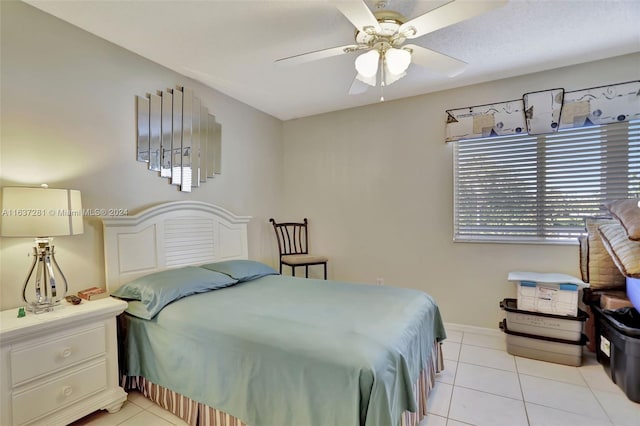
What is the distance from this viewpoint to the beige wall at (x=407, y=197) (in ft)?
9.45

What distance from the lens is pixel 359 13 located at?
1499 mm

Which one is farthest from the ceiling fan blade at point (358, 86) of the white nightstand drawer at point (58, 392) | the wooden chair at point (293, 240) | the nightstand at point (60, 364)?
the white nightstand drawer at point (58, 392)

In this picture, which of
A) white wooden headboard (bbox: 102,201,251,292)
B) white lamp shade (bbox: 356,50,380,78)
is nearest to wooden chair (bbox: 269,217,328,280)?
white wooden headboard (bbox: 102,201,251,292)

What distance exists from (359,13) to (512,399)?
2.51m

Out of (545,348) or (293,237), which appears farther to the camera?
(293,237)

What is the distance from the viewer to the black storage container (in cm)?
194

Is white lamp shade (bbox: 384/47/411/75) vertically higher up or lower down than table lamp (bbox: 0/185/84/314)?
higher up

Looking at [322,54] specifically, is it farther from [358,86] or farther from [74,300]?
[74,300]

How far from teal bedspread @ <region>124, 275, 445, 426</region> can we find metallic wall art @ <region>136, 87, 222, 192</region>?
124 centimetres

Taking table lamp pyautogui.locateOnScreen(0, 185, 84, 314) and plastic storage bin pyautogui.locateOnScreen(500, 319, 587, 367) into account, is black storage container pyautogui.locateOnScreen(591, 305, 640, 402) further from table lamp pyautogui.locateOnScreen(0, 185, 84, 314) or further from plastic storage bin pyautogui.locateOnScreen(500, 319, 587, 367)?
table lamp pyautogui.locateOnScreen(0, 185, 84, 314)

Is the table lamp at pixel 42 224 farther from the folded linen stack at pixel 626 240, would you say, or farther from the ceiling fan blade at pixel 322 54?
the folded linen stack at pixel 626 240

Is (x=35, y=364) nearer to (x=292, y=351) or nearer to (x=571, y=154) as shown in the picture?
(x=292, y=351)

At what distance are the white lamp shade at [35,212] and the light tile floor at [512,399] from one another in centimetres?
119

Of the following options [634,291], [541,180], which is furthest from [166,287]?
[541,180]
